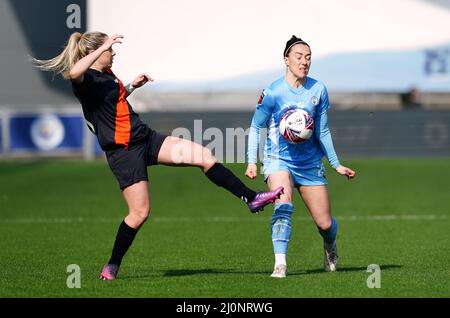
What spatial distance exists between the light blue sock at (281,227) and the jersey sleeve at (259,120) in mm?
504

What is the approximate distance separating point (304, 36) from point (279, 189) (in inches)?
432

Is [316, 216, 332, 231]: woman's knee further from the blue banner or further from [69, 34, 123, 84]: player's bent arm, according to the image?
Result: the blue banner

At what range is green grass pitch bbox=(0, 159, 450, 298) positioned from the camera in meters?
8.74

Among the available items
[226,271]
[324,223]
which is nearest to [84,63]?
[226,271]

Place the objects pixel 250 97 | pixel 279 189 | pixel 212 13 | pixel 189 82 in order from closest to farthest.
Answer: pixel 279 189
pixel 212 13
pixel 189 82
pixel 250 97

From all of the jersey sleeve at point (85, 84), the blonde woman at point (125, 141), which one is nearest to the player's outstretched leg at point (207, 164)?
the blonde woman at point (125, 141)

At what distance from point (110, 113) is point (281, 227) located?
5.95 ft

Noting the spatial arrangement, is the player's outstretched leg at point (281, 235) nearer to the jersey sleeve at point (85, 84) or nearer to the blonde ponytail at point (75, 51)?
the jersey sleeve at point (85, 84)

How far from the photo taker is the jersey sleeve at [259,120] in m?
9.27

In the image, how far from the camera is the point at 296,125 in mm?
9250

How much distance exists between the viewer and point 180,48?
64.2 feet

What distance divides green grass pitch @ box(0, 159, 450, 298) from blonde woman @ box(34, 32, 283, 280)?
30.3 inches
